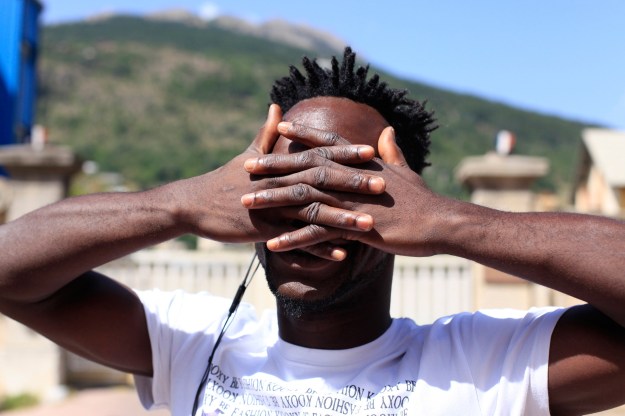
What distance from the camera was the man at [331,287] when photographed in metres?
1.69

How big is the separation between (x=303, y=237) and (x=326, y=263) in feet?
0.39

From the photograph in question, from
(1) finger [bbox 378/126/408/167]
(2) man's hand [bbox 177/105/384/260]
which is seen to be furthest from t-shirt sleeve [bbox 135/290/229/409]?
(1) finger [bbox 378/126/408/167]

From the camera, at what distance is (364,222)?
5.44 feet

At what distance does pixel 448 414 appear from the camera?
1.71m

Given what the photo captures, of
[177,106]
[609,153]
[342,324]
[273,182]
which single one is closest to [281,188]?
[273,182]

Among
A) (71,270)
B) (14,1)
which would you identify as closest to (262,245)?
(71,270)

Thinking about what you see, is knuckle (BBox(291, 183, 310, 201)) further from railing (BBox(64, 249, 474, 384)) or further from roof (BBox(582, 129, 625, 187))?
roof (BBox(582, 129, 625, 187))

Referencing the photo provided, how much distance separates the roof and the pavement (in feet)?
34.5

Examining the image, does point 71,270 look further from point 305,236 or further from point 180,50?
point 180,50

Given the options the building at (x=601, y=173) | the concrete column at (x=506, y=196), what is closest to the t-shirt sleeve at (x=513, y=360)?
the concrete column at (x=506, y=196)

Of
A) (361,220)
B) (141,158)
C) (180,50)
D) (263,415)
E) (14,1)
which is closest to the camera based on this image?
(361,220)

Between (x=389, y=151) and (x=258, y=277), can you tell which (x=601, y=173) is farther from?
(x=389, y=151)

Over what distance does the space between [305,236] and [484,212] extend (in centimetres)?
41

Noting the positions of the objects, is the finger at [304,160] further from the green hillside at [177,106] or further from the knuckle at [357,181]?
the green hillside at [177,106]
